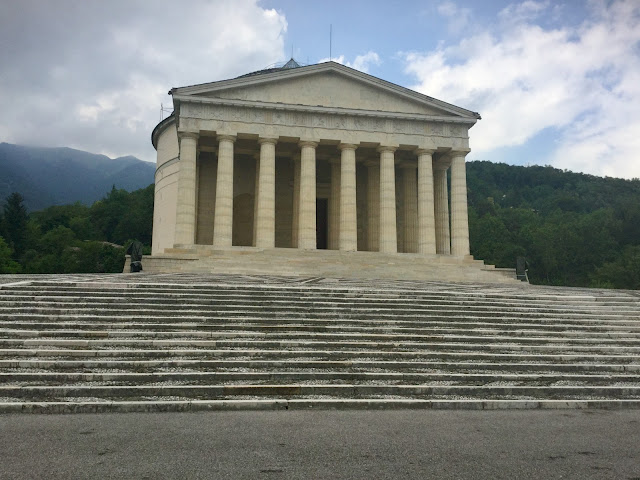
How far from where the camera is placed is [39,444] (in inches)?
229

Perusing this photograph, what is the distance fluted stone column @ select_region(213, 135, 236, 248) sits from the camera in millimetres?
28469

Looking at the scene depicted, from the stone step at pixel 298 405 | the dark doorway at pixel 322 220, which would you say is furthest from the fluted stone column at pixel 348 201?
the stone step at pixel 298 405

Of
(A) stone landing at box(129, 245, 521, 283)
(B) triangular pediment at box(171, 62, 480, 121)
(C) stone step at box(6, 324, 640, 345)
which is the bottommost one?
(C) stone step at box(6, 324, 640, 345)

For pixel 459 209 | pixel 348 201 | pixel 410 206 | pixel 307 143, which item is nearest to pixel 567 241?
pixel 410 206

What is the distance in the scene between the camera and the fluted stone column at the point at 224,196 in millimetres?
28469

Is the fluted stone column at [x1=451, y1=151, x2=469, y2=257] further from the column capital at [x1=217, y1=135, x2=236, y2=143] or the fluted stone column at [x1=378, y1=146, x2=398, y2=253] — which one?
the column capital at [x1=217, y1=135, x2=236, y2=143]

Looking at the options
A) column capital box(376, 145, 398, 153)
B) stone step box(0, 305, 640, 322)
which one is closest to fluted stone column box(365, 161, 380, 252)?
column capital box(376, 145, 398, 153)

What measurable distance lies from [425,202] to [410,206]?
3868 mm

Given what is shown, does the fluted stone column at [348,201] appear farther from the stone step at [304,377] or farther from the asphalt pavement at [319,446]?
the asphalt pavement at [319,446]

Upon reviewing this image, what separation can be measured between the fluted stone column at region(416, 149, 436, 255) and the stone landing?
3.10 meters

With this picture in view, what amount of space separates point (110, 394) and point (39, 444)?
2.32m

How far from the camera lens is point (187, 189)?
28.7 meters

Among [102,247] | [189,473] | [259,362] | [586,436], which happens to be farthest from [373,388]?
[102,247]

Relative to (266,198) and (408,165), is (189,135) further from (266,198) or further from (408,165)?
(408,165)
